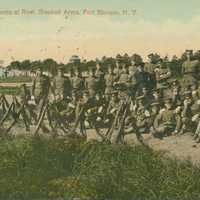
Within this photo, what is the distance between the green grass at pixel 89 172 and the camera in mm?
12055

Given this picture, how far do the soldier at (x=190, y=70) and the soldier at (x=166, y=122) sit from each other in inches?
19.8

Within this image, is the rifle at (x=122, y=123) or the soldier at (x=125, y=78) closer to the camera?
the rifle at (x=122, y=123)

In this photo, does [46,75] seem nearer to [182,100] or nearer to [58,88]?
[58,88]

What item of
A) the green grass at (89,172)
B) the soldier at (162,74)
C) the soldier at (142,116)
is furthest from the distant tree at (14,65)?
the soldier at (162,74)

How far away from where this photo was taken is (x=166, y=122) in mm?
13633

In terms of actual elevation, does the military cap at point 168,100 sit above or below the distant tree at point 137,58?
below

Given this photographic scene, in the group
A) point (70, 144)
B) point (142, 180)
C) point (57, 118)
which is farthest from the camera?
point (57, 118)

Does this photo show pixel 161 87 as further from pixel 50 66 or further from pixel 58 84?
pixel 50 66

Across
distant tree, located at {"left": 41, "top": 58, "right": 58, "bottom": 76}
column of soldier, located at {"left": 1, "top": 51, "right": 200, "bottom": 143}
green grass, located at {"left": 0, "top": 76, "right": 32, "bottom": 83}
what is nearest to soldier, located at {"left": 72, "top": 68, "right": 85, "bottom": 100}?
column of soldier, located at {"left": 1, "top": 51, "right": 200, "bottom": 143}

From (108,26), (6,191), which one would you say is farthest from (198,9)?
(6,191)

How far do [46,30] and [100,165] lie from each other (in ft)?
8.23

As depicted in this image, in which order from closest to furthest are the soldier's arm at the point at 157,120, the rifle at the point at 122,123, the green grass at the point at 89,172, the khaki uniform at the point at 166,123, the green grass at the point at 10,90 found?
the green grass at the point at 89,172 → the rifle at the point at 122,123 → the khaki uniform at the point at 166,123 → the soldier's arm at the point at 157,120 → the green grass at the point at 10,90

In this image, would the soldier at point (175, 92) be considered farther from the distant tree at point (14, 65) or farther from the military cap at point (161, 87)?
the distant tree at point (14, 65)

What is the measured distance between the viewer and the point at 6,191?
486 inches
